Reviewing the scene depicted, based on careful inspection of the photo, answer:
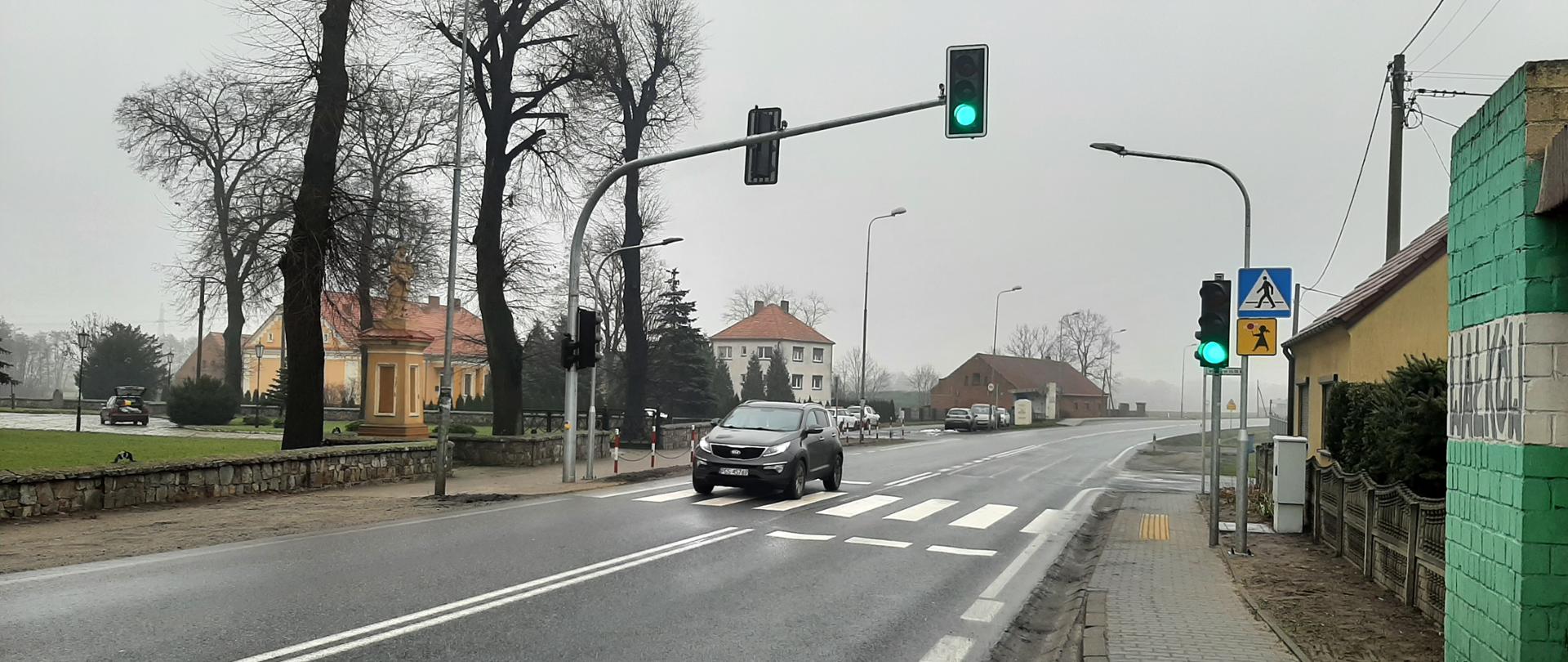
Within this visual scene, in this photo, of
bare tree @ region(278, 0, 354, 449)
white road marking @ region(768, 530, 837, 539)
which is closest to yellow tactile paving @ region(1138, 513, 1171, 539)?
white road marking @ region(768, 530, 837, 539)

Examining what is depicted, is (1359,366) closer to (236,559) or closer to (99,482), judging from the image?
(236,559)

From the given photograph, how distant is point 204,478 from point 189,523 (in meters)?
2.73

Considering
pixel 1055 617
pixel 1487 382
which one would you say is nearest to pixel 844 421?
pixel 1055 617

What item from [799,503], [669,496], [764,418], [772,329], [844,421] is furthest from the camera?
[772,329]

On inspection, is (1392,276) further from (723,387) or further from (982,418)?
(723,387)

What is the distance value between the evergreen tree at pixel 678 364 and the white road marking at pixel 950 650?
5153 cm

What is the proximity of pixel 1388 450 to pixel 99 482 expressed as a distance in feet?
48.8

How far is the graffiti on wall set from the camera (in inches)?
196

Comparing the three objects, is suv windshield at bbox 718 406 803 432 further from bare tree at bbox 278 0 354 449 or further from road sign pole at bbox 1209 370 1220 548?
bare tree at bbox 278 0 354 449

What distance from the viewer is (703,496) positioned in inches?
655

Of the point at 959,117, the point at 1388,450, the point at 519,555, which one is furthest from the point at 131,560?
the point at 1388,450

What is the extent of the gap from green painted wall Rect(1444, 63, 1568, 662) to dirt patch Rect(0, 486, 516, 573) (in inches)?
419

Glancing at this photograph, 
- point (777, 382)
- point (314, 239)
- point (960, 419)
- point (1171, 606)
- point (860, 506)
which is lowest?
point (960, 419)

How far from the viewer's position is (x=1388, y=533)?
8977 millimetres
